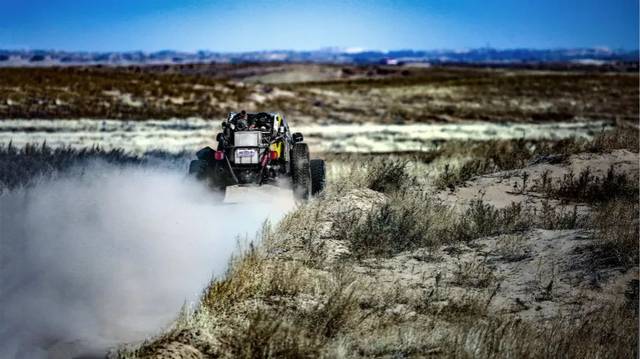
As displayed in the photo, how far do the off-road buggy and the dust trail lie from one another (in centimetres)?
50

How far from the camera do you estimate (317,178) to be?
477 inches

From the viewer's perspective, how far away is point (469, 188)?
12.9 meters

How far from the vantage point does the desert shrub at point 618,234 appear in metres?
7.27

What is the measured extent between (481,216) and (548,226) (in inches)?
36.5

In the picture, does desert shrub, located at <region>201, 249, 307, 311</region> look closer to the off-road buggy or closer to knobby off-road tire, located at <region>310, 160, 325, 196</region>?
the off-road buggy

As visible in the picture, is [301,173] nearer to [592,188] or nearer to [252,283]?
[252,283]

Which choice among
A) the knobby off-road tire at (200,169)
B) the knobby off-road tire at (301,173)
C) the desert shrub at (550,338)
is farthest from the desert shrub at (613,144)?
the desert shrub at (550,338)

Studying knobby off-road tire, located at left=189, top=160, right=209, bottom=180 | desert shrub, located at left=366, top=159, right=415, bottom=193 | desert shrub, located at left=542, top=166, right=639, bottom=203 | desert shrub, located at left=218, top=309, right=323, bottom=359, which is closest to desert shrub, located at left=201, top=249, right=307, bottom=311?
desert shrub, located at left=218, top=309, right=323, bottom=359

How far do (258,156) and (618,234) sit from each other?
5677 millimetres

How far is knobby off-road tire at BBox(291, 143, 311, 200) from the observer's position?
1128 cm

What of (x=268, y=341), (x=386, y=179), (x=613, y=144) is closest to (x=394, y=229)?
(x=386, y=179)

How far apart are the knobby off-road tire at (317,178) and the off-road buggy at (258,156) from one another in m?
0.04

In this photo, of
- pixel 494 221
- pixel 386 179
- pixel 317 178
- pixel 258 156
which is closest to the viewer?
pixel 494 221

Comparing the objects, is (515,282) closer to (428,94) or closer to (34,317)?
(34,317)
